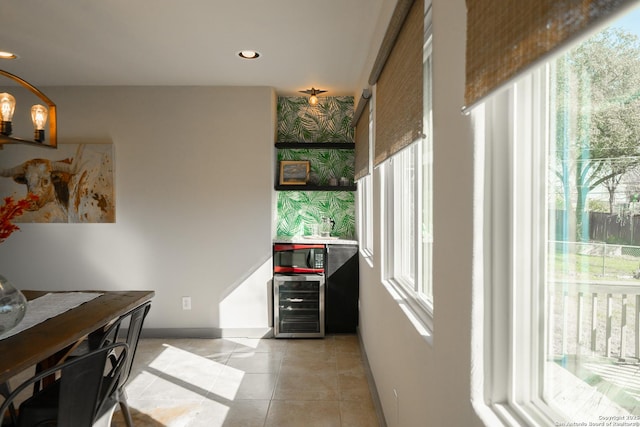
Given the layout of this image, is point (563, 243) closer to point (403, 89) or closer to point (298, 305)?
point (403, 89)

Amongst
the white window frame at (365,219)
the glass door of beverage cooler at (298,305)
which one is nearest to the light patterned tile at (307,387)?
the glass door of beverage cooler at (298,305)

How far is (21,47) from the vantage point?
10.5 feet

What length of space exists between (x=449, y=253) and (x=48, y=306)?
2432 millimetres

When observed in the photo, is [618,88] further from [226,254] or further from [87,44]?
[226,254]

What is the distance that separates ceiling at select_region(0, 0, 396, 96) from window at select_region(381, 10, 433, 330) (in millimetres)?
829

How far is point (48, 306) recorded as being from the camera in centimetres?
246

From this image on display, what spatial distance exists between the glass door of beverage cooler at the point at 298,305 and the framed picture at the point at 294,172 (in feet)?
3.52

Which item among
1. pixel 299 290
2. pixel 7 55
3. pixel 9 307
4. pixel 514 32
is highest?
pixel 7 55

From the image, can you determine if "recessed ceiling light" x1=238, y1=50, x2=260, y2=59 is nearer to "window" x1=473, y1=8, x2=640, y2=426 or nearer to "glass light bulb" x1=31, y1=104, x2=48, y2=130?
"glass light bulb" x1=31, y1=104, x2=48, y2=130

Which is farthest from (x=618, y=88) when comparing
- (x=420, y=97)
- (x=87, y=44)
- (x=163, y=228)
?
(x=163, y=228)

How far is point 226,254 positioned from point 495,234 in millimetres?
3632

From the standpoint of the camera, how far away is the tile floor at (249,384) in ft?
8.71

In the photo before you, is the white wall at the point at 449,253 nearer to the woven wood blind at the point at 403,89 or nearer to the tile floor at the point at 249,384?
the woven wood blind at the point at 403,89

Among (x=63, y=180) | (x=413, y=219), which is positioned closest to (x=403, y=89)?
(x=413, y=219)
